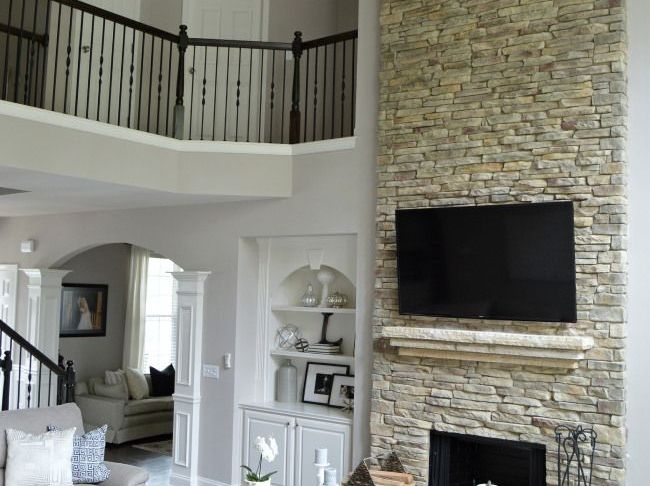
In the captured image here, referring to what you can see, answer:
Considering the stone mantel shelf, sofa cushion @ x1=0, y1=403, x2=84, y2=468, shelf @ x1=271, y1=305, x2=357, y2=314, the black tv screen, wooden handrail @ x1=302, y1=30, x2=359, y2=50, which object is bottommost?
sofa cushion @ x1=0, y1=403, x2=84, y2=468

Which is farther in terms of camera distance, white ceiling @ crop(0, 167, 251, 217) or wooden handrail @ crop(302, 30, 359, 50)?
wooden handrail @ crop(302, 30, 359, 50)

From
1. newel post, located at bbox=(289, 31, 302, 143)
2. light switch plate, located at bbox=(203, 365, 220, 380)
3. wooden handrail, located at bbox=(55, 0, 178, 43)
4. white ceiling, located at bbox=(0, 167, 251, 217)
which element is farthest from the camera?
light switch plate, located at bbox=(203, 365, 220, 380)

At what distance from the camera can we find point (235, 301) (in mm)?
6594

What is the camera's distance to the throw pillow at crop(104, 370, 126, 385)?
8812 mm

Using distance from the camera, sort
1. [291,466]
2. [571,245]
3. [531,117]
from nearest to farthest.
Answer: [571,245], [531,117], [291,466]

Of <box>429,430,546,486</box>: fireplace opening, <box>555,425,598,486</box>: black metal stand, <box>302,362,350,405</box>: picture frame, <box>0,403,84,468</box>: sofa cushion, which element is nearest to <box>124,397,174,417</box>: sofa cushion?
<box>302,362,350,405</box>: picture frame

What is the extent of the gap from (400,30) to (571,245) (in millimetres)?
2189

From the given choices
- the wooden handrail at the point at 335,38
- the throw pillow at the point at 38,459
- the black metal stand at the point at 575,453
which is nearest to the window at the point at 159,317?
the wooden handrail at the point at 335,38

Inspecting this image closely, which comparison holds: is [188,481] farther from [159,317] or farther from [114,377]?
[159,317]

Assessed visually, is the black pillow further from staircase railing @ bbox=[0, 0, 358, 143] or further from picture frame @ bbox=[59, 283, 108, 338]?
staircase railing @ bbox=[0, 0, 358, 143]

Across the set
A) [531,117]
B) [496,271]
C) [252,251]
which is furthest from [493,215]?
[252,251]

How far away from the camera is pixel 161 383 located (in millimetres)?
9195

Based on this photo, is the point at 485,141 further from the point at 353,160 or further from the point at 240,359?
the point at 240,359

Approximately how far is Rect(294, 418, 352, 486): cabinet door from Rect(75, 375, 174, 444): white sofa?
3.05 m
